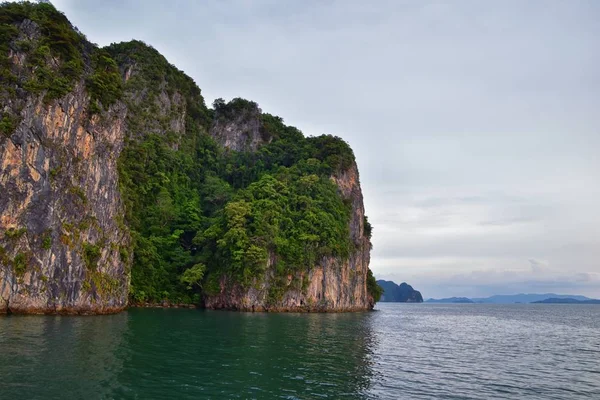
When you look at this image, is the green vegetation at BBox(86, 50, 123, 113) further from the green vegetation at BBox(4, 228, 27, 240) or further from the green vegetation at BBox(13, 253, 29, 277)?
the green vegetation at BBox(13, 253, 29, 277)

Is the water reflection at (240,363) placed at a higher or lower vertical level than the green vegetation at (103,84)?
lower

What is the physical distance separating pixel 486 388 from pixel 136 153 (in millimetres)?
59065

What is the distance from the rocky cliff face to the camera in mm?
37281

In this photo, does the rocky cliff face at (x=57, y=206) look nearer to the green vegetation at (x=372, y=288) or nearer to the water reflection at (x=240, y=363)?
the water reflection at (x=240, y=363)

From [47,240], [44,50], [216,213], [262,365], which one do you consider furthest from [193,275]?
[262,365]

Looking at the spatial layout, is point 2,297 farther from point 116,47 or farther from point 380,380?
point 116,47

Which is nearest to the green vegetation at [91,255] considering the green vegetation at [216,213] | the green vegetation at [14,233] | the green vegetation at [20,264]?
the green vegetation at [20,264]

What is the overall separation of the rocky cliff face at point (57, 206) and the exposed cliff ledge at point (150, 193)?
130mm

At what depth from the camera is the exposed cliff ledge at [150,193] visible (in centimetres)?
3953

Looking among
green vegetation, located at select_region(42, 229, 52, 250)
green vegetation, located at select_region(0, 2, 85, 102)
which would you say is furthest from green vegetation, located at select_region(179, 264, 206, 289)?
green vegetation, located at select_region(0, 2, 85, 102)

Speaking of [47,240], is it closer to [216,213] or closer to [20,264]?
[20,264]

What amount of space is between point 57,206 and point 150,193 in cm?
2759

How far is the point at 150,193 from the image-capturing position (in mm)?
68562

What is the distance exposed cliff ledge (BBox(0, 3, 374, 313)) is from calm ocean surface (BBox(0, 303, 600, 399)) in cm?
1034
